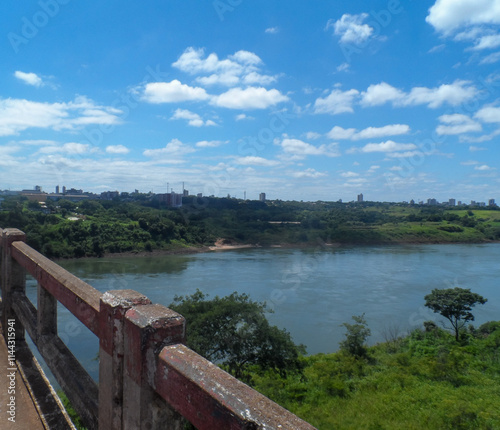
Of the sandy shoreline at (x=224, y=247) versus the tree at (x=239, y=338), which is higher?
the tree at (x=239, y=338)

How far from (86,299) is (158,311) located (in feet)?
1.88

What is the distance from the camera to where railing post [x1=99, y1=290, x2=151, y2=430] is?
1305 millimetres

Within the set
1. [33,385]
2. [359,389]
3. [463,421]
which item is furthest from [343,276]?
[33,385]

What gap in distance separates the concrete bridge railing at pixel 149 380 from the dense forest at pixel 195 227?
29.2 metres

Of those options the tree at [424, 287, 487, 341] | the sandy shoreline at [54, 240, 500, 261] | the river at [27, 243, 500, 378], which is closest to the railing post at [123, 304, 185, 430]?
the river at [27, 243, 500, 378]

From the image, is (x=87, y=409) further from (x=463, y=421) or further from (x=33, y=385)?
(x=463, y=421)

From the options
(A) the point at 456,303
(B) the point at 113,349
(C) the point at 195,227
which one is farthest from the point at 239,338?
(C) the point at 195,227

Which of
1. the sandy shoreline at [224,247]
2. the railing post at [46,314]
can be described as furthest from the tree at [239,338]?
the sandy shoreline at [224,247]

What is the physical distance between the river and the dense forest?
2.72m

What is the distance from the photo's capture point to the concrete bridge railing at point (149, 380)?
916mm

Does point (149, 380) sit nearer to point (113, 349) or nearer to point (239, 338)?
point (113, 349)

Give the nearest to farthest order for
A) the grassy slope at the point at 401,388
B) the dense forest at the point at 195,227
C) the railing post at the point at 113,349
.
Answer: the railing post at the point at 113,349
the grassy slope at the point at 401,388
the dense forest at the point at 195,227

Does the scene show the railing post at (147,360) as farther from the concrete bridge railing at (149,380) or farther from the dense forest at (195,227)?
the dense forest at (195,227)

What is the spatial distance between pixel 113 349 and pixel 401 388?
11284 mm
